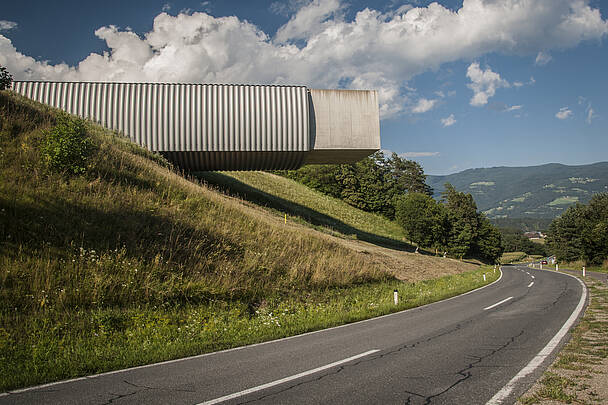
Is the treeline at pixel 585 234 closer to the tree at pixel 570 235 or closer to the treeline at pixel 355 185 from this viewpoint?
the tree at pixel 570 235

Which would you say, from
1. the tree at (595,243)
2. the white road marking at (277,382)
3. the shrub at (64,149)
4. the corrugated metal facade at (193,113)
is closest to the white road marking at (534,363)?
the white road marking at (277,382)

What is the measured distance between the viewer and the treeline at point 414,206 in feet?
190

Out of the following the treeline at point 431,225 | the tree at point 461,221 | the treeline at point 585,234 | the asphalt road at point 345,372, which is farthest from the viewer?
the tree at point 461,221

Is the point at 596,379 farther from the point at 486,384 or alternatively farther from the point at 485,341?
the point at 485,341

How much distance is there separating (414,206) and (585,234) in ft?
71.3

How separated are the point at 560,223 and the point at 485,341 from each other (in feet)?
261

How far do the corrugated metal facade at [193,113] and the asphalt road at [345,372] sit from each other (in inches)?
754

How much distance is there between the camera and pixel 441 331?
27.6ft

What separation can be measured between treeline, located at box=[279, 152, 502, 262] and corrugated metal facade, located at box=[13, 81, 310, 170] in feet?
122

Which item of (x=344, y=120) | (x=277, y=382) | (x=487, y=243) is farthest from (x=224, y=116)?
(x=487, y=243)

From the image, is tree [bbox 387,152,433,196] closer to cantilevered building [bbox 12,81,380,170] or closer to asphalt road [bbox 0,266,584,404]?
cantilevered building [bbox 12,81,380,170]

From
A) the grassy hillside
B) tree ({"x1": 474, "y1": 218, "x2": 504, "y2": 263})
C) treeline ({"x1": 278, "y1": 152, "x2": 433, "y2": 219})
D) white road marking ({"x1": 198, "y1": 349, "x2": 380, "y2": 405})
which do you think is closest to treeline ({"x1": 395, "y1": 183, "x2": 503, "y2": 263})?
tree ({"x1": 474, "y1": 218, "x2": 504, "y2": 263})

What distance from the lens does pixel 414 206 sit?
5838 centimetres

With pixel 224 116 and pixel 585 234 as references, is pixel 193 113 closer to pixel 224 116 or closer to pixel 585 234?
pixel 224 116
